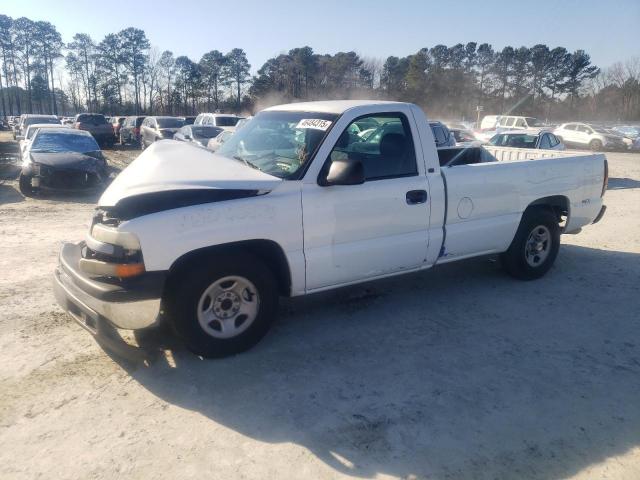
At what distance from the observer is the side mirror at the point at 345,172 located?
12.6ft

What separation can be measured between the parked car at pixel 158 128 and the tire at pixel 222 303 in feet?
63.3

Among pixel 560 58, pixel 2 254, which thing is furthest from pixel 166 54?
pixel 2 254

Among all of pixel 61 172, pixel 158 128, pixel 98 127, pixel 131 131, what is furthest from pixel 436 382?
pixel 131 131

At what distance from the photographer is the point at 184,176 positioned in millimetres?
3803

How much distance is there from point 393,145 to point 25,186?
1044cm

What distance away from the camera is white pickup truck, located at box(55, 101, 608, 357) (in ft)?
11.7

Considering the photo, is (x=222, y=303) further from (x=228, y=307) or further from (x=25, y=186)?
(x=25, y=186)

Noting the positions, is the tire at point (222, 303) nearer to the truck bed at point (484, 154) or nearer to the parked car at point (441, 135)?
the truck bed at point (484, 154)

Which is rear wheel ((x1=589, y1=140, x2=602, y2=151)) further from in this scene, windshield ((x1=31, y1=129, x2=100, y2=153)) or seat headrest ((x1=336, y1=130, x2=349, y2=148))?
seat headrest ((x1=336, y1=130, x2=349, y2=148))

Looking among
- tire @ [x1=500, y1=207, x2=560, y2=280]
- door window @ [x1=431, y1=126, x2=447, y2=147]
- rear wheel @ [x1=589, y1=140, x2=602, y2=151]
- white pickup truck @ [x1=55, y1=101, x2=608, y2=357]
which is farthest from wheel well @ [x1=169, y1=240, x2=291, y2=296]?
rear wheel @ [x1=589, y1=140, x2=602, y2=151]

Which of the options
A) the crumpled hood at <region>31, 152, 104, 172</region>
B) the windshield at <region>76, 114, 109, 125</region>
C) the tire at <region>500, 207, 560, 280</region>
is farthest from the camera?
the windshield at <region>76, 114, 109, 125</region>

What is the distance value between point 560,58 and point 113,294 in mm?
67060

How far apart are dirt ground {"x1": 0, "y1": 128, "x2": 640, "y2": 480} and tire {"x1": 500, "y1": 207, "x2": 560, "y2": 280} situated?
0.34 m

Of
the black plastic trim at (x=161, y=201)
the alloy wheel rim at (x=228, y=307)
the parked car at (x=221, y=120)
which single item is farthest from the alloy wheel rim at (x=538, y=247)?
the parked car at (x=221, y=120)
